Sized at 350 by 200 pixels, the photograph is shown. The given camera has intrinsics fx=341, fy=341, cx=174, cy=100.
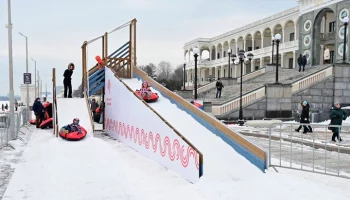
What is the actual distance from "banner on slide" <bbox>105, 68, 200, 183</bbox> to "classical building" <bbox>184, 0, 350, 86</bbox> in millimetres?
24798

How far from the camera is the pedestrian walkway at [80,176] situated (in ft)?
21.7

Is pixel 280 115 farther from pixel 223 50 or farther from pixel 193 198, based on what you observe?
pixel 223 50

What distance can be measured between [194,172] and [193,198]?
1046mm

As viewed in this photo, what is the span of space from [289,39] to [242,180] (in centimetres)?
4544

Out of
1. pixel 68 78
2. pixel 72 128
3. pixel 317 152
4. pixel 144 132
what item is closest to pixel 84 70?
pixel 68 78

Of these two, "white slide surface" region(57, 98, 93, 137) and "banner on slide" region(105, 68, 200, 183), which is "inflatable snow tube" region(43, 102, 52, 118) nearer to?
"white slide surface" region(57, 98, 93, 137)

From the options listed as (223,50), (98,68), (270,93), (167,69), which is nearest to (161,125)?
(98,68)

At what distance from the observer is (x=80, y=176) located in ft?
26.1

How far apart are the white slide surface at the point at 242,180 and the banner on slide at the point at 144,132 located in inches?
21.6

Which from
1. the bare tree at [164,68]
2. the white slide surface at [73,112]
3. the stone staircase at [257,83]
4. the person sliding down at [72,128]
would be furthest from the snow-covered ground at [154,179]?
the bare tree at [164,68]

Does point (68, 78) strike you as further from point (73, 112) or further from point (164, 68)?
point (164, 68)

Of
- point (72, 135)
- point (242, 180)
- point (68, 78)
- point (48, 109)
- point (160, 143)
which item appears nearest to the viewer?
point (242, 180)

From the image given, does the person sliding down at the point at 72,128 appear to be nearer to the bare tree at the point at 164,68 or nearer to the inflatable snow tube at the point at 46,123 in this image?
the inflatable snow tube at the point at 46,123

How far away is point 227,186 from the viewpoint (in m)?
6.83
